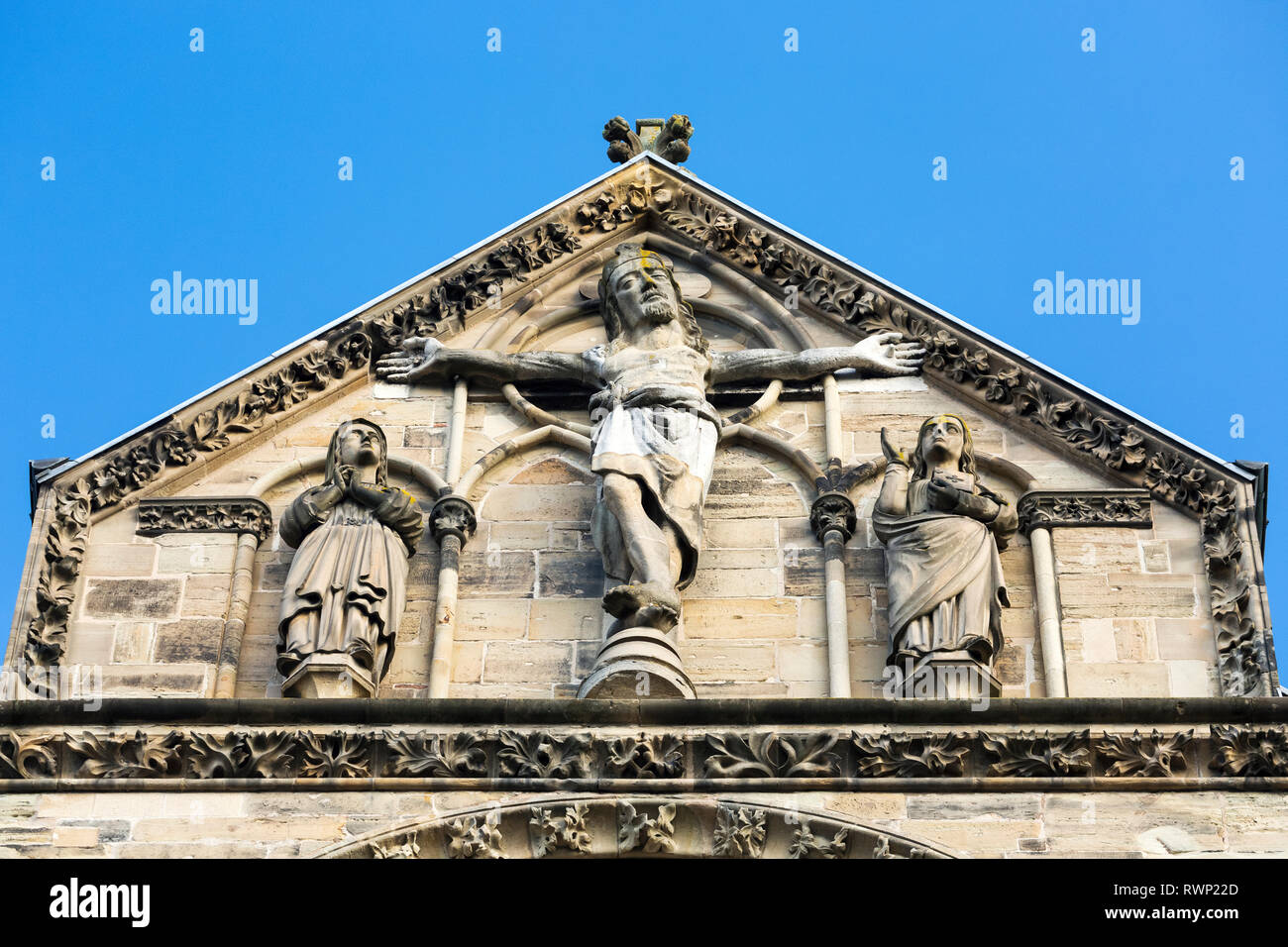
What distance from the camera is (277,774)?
1554cm

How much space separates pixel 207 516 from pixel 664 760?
12.9 feet

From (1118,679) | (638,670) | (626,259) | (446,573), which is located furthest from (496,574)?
(1118,679)

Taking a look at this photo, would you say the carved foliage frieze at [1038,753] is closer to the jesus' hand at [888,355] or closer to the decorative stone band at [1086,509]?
the decorative stone band at [1086,509]

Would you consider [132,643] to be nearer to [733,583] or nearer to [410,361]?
[410,361]

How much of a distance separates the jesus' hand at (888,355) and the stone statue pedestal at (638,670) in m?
3.33

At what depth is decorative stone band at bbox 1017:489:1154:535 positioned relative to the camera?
17.8 metres

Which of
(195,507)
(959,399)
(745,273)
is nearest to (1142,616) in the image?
(959,399)

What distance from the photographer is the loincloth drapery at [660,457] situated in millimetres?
17281

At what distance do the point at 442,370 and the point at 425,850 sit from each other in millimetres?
4753

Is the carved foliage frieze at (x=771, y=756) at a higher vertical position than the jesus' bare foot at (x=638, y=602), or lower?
lower

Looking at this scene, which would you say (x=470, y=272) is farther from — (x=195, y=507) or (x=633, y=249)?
(x=195, y=507)

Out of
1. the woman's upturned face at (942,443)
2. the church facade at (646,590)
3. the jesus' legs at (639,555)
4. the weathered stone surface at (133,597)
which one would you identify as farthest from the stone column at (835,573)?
the weathered stone surface at (133,597)

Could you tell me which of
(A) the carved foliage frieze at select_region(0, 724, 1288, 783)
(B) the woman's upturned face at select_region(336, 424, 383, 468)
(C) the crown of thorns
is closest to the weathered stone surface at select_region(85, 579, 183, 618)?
(B) the woman's upturned face at select_region(336, 424, 383, 468)

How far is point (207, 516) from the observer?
1802 cm
